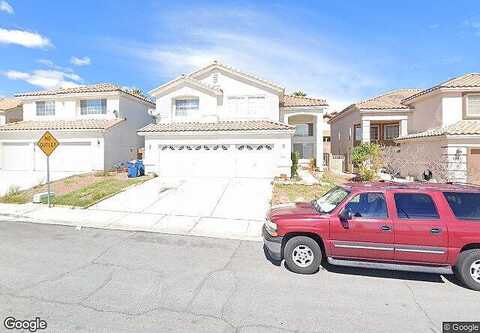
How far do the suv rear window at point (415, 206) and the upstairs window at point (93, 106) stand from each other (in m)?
21.6

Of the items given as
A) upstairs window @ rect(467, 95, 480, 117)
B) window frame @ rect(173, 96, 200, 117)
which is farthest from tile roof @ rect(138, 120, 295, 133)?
upstairs window @ rect(467, 95, 480, 117)

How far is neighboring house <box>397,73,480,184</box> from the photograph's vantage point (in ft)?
54.9

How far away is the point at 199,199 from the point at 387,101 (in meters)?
21.4

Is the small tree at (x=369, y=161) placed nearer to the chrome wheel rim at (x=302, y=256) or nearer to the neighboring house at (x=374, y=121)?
the neighboring house at (x=374, y=121)

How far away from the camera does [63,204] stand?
11.8m

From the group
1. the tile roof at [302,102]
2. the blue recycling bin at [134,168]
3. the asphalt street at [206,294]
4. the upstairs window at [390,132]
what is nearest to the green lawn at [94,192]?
the blue recycling bin at [134,168]

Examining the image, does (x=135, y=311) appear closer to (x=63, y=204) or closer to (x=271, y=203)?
(x=271, y=203)

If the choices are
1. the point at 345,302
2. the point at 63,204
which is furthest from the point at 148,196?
the point at 345,302

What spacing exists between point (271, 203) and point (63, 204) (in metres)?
8.58

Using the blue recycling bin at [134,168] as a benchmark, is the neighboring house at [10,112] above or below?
above

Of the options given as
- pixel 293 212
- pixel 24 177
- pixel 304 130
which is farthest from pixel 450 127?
pixel 24 177

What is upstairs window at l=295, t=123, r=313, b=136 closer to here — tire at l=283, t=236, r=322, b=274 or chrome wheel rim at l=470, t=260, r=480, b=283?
tire at l=283, t=236, r=322, b=274

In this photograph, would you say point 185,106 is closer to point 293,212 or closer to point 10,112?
point 293,212

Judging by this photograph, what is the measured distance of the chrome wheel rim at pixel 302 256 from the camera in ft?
18.4
